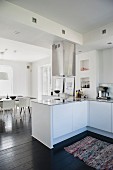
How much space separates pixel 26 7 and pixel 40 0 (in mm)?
340

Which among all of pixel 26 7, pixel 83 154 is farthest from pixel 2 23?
pixel 83 154

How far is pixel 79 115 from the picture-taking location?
3.30m

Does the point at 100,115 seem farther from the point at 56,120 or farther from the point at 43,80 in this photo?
the point at 43,80

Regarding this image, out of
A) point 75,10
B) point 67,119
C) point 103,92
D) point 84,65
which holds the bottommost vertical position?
point 67,119

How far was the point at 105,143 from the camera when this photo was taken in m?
2.80

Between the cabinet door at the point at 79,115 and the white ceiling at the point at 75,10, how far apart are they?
1961 millimetres

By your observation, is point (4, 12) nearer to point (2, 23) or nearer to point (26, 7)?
point (2, 23)

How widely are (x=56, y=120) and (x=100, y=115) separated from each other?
129cm

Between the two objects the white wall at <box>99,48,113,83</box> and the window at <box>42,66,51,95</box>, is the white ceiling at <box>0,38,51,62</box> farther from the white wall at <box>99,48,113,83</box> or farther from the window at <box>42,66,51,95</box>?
the white wall at <box>99,48,113,83</box>

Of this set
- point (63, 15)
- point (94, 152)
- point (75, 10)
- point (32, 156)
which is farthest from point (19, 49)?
point (94, 152)

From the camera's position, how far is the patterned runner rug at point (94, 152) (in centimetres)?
207

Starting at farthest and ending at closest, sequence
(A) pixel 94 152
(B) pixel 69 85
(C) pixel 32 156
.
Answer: (B) pixel 69 85
(A) pixel 94 152
(C) pixel 32 156

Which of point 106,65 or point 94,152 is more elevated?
point 106,65

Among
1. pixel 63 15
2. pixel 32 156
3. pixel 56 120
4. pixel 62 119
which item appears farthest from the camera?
pixel 62 119
